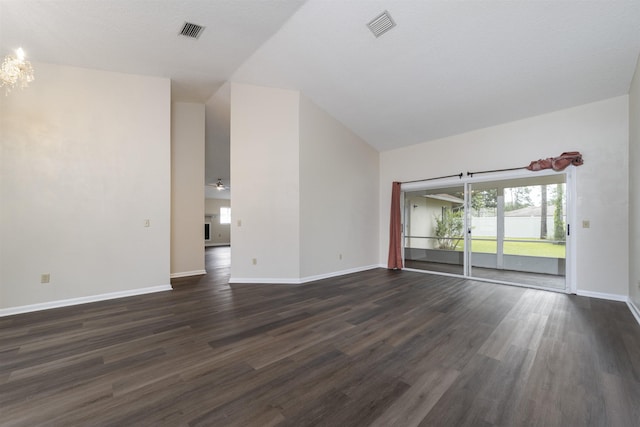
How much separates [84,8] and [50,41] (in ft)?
2.88

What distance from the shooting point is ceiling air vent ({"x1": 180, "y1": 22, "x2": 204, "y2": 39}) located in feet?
10.5

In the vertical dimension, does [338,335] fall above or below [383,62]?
below

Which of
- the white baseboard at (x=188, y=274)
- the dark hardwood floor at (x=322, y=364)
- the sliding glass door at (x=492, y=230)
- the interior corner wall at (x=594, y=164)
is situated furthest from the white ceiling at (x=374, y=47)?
the white baseboard at (x=188, y=274)

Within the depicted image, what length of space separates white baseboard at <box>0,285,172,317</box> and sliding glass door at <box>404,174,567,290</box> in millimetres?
5315

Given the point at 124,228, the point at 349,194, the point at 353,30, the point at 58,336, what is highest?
the point at 353,30

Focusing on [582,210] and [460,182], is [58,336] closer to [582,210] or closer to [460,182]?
[460,182]

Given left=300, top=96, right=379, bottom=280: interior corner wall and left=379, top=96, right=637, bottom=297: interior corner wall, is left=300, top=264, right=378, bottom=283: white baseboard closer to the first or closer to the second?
left=300, top=96, right=379, bottom=280: interior corner wall

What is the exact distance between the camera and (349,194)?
19.0ft

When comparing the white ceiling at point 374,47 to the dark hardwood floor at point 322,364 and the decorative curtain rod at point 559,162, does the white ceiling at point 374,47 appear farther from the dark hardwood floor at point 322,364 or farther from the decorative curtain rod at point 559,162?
the dark hardwood floor at point 322,364

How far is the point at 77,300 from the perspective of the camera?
11.9 feet

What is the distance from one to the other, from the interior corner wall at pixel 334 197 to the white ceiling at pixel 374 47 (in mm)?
829

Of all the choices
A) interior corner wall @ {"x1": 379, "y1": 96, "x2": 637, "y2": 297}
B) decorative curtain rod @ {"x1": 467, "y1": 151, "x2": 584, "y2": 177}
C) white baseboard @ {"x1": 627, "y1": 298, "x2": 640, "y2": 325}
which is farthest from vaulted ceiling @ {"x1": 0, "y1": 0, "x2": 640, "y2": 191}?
white baseboard @ {"x1": 627, "y1": 298, "x2": 640, "y2": 325}

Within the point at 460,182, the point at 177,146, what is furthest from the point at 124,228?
the point at 460,182

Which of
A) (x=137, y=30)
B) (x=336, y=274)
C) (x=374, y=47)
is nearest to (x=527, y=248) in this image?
(x=336, y=274)
